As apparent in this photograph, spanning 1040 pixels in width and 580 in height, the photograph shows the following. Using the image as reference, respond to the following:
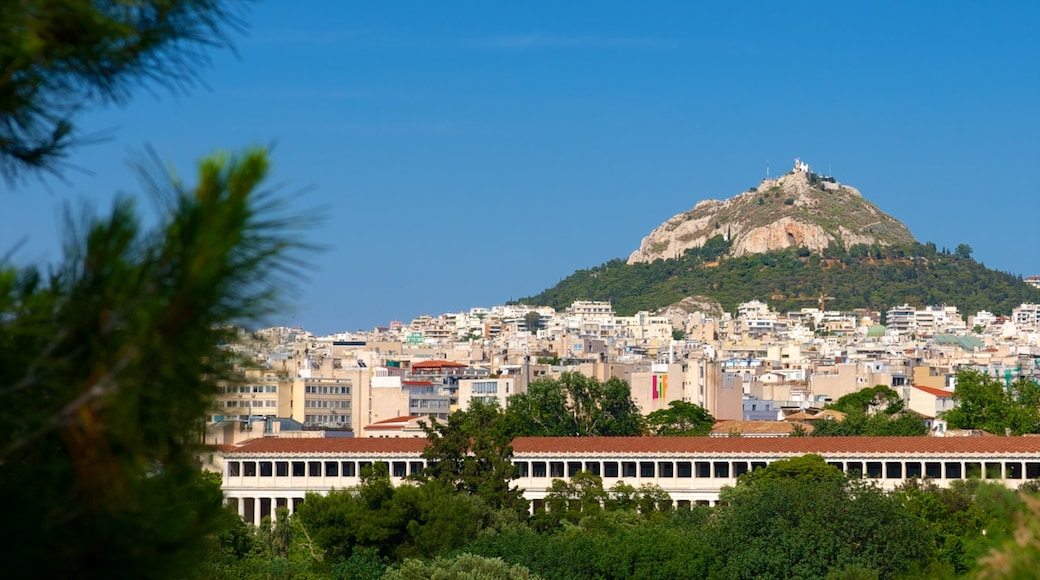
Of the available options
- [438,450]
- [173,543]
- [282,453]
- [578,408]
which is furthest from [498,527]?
[173,543]

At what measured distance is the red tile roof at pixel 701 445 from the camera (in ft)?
221

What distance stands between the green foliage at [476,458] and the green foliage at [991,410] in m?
32.9

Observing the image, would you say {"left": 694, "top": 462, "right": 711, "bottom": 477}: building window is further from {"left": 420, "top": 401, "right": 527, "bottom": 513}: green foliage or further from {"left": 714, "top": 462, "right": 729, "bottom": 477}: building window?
{"left": 420, "top": 401, "right": 527, "bottom": 513}: green foliage

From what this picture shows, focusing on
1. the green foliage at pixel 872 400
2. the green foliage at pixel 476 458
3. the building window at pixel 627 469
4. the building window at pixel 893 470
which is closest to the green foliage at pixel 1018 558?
the green foliage at pixel 476 458

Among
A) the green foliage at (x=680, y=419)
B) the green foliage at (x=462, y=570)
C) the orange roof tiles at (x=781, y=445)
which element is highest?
the green foliage at (x=680, y=419)

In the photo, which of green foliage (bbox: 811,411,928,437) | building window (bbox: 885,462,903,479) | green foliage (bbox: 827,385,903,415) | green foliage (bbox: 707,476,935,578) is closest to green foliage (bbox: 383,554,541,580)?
green foliage (bbox: 707,476,935,578)

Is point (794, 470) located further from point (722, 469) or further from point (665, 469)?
point (665, 469)

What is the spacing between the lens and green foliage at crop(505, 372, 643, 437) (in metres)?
88.7

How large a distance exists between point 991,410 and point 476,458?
1450 inches

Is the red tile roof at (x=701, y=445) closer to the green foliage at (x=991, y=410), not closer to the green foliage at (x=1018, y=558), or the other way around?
the green foliage at (x=991, y=410)

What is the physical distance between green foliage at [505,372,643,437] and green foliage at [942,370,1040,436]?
50.2ft

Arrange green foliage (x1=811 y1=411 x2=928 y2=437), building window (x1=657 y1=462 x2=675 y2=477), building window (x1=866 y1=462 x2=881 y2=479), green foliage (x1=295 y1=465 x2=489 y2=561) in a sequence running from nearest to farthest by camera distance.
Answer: green foliage (x1=295 y1=465 x2=489 y2=561) → building window (x1=866 y1=462 x2=881 y2=479) → building window (x1=657 y1=462 x2=675 y2=477) → green foliage (x1=811 y1=411 x2=928 y2=437)

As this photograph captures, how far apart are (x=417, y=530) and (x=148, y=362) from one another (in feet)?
137

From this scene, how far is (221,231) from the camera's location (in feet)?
19.1
